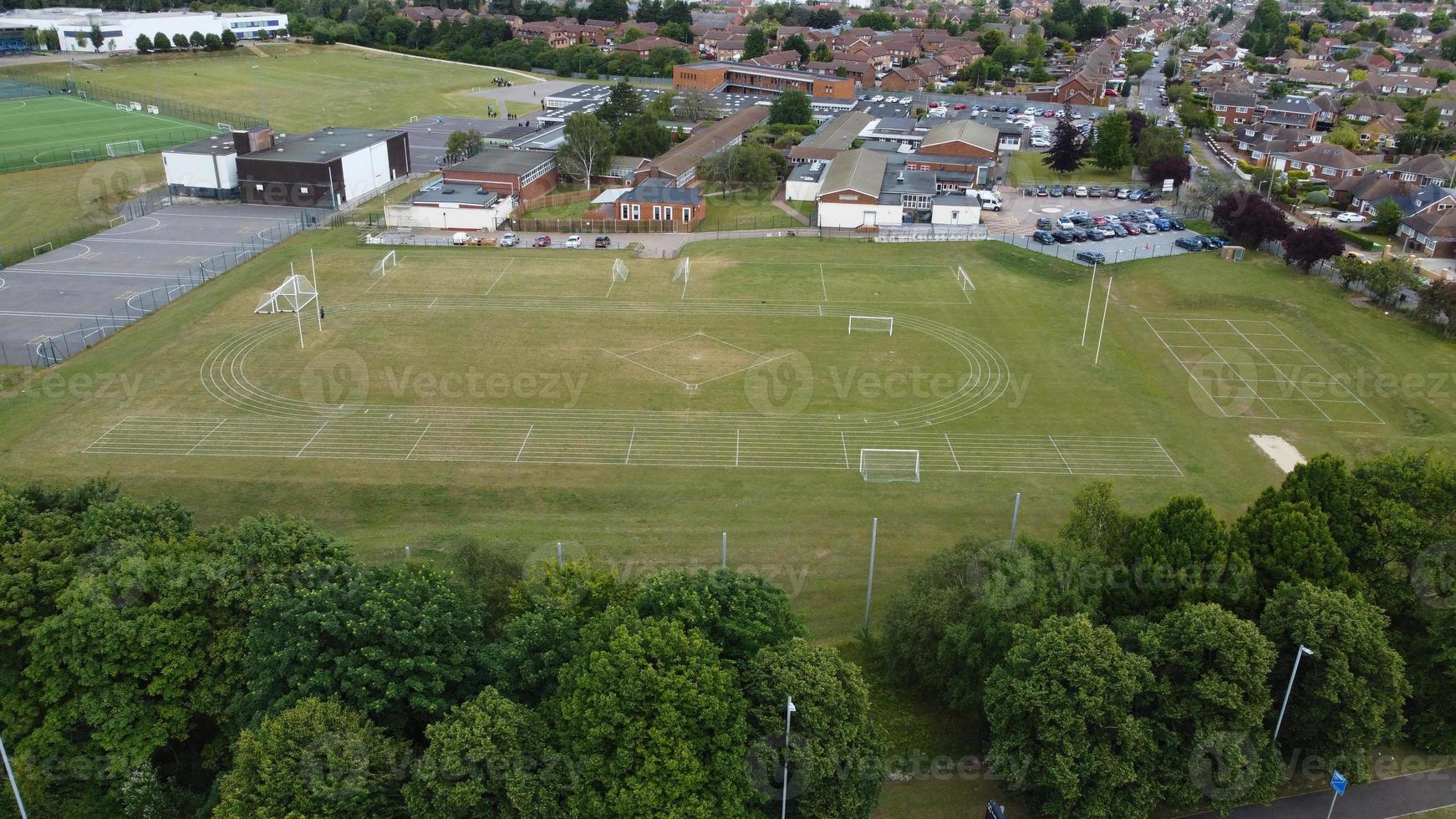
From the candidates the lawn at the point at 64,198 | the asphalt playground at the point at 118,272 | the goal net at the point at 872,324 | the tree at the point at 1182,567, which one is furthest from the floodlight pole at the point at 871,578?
the lawn at the point at 64,198

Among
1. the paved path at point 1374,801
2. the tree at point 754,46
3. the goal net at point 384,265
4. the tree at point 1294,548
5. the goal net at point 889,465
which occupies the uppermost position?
the tree at point 754,46

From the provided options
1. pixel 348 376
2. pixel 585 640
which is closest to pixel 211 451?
pixel 348 376

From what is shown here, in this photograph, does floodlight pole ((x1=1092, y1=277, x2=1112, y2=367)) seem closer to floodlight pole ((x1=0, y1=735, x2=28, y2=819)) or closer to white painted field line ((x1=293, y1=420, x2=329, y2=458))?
floodlight pole ((x1=0, y1=735, x2=28, y2=819))

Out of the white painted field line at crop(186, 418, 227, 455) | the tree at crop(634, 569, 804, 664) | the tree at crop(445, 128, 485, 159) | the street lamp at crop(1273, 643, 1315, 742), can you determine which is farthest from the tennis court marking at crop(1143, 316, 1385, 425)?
the tree at crop(445, 128, 485, 159)

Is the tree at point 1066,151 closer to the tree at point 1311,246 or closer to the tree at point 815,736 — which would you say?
the tree at point 1311,246

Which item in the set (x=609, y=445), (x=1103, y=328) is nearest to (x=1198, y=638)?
(x=609, y=445)

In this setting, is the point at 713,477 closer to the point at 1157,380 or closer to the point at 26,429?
the point at 1157,380

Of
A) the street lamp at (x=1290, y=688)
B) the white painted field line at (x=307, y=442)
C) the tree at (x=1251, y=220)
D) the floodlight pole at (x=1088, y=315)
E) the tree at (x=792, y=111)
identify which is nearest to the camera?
the street lamp at (x=1290, y=688)
